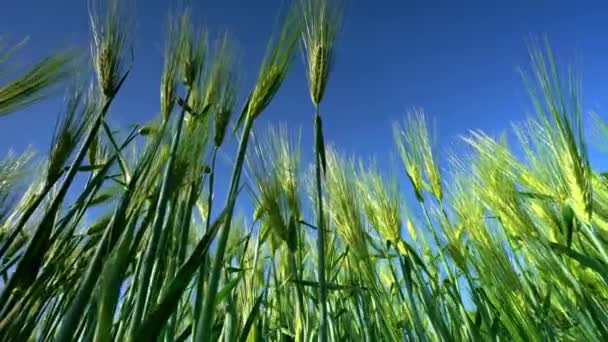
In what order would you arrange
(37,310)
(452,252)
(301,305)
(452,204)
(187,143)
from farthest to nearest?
1. (452,204)
2. (452,252)
3. (301,305)
4. (187,143)
5. (37,310)

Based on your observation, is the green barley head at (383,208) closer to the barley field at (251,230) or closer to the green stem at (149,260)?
the barley field at (251,230)

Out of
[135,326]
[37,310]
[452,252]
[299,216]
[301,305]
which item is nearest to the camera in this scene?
[135,326]

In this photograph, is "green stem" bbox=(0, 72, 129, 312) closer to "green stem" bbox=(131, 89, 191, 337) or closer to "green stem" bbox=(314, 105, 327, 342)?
"green stem" bbox=(131, 89, 191, 337)

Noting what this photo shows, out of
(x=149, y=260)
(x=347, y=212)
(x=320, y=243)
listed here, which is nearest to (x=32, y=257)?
(x=149, y=260)

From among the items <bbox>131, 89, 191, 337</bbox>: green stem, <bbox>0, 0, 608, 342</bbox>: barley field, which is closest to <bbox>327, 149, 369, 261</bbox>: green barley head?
<bbox>0, 0, 608, 342</bbox>: barley field

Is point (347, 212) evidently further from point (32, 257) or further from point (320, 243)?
point (32, 257)

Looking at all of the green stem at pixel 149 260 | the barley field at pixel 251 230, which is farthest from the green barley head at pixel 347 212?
the green stem at pixel 149 260

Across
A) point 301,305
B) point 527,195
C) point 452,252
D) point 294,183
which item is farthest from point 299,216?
point 527,195

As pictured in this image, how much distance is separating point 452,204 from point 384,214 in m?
0.41

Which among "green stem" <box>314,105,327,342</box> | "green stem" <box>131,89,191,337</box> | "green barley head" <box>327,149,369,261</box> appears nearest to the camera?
"green stem" <box>131,89,191,337</box>

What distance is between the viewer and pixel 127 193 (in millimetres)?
691

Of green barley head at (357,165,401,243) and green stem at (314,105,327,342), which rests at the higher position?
green barley head at (357,165,401,243)

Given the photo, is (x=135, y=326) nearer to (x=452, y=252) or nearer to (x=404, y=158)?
(x=452, y=252)

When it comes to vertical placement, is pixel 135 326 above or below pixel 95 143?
below
